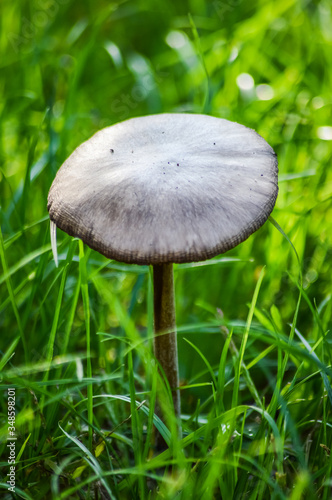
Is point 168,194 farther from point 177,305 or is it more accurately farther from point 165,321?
point 177,305

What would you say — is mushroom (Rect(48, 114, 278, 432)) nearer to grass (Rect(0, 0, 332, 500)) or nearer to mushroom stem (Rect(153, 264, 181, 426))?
mushroom stem (Rect(153, 264, 181, 426))

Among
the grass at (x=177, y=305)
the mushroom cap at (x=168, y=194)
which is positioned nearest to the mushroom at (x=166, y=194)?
the mushroom cap at (x=168, y=194)

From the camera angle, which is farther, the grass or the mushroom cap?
the grass

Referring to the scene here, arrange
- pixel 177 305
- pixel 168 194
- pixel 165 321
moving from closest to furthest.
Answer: pixel 168 194, pixel 165 321, pixel 177 305

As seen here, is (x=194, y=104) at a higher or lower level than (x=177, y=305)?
higher

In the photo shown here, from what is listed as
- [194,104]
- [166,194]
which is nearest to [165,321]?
[166,194]

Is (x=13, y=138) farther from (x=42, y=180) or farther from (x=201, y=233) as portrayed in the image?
(x=201, y=233)

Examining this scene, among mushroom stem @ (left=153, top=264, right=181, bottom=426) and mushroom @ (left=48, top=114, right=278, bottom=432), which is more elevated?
mushroom @ (left=48, top=114, right=278, bottom=432)

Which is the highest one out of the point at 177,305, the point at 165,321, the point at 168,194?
the point at 168,194

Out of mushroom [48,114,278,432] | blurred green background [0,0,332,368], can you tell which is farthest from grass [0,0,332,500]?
mushroom [48,114,278,432]
